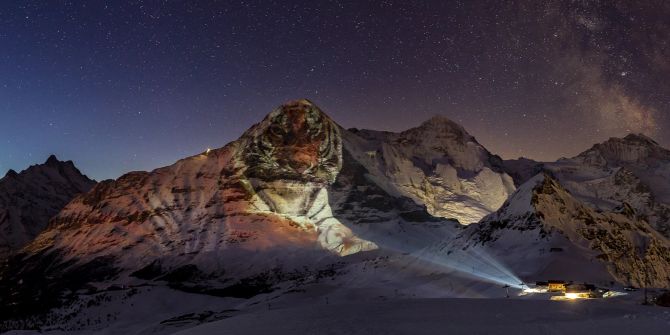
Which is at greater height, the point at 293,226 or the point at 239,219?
the point at 239,219

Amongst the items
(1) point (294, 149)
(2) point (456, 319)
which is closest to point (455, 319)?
(2) point (456, 319)

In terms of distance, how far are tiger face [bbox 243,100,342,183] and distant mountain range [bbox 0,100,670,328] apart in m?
0.50

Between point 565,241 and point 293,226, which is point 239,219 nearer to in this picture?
point 293,226

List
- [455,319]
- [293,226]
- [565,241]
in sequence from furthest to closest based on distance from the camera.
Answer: [293,226] < [565,241] < [455,319]

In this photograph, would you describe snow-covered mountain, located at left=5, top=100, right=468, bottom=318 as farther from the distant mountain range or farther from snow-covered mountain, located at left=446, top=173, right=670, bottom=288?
snow-covered mountain, located at left=446, top=173, right=670, bottom=288

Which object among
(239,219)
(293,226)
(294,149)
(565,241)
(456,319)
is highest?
(294,149)

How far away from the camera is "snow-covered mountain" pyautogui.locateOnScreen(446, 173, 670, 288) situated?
52531 mm

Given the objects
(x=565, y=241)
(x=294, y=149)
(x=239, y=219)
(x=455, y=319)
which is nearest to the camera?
(x=455, y=319)

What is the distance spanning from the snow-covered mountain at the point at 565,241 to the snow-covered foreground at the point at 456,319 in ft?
87.8

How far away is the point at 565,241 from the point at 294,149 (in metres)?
134

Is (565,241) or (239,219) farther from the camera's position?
(239,219)

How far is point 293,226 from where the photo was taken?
148875 mm

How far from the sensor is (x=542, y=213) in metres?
60.3

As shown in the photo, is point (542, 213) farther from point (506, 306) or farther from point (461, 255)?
point (506, 306)
